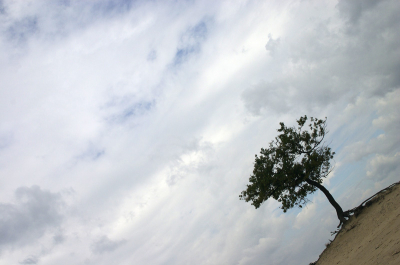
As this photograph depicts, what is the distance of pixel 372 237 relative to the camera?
20891mm

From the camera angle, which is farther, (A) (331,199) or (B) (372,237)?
(A) (331,199)

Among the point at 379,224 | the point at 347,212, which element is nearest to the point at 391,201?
the point at 379,224

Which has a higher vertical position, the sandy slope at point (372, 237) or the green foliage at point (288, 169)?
the green foliage at point (288, 169)

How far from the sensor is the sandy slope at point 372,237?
52.4ft

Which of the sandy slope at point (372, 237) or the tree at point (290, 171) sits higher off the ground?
the tree at point (290, 171)

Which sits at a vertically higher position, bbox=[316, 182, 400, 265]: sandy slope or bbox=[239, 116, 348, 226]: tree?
bbox=[239, 116, 348, 226]: tree

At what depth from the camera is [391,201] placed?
2527cm

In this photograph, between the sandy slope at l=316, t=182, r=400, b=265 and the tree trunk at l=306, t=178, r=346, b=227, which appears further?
the tree trunk at l=306, t=178, r=346, b=227

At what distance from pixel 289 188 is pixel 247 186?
5.52 m

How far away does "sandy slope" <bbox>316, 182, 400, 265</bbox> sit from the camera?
15958mm

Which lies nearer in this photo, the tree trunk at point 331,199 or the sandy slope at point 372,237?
the sandy slope at point 372,237

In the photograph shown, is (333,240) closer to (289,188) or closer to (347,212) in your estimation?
(347,212)

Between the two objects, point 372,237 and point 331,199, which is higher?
point 331,199

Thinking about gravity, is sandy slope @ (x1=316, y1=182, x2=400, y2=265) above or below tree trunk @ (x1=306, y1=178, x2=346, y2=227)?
below
